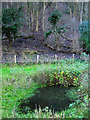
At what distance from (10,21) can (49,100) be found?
8823mm

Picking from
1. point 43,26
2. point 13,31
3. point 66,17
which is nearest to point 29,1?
point 43,26

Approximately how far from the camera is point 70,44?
1496 centimetres

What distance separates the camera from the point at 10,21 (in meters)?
11.6

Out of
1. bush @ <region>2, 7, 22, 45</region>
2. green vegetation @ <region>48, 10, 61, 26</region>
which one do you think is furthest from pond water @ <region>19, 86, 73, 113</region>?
green vegetation @ <region>48, 10, 61, 26</region>

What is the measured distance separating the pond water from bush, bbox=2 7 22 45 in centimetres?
749

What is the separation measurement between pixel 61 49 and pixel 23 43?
4119 mm

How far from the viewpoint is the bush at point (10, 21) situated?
11391mm

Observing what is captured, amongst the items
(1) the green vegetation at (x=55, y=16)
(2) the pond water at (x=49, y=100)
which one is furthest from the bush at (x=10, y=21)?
(2) the pond water at (x=49, y=100)

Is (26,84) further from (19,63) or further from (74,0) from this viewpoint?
(74,0)

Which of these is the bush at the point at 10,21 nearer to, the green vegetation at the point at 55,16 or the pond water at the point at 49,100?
the green vegetation at the point at 55,16

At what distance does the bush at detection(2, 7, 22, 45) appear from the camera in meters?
11.4

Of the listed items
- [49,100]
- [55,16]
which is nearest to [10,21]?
[55,16]

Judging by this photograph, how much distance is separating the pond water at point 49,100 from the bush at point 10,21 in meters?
7.49

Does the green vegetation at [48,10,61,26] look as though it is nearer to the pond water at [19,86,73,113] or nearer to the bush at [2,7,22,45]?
the bush at [2,7,22,45]
